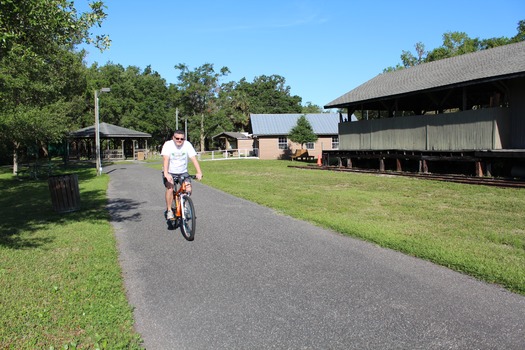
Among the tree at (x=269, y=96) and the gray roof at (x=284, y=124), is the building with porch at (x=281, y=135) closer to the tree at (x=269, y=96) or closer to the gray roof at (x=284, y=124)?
the gray roof at (x=284, y=124)

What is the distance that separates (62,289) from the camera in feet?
14.8

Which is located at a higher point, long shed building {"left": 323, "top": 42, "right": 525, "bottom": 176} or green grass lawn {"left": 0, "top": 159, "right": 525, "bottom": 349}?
long shed building {"left": 323, "top": 42, "right": 525, "bottom": 176}

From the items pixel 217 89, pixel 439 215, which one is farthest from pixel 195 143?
pixel 439 215

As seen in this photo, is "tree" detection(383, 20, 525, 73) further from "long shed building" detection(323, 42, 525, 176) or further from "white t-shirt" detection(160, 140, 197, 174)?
"white t-shirt" detection(160, 140, 197, 174)


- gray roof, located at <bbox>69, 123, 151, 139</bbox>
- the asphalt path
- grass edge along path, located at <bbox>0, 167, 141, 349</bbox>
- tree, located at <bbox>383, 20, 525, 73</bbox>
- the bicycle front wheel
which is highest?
tree, located at <bbox>383, 20, 525, 73</bbox>

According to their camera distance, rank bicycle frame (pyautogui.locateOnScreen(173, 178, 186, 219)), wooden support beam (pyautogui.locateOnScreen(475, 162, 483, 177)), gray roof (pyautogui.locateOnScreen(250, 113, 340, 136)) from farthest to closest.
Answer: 1. gray roof (pyautogui.locateOnScreen(250, 113, 340, 136))
2. wooden support beam (pyautogui.locateOnScreen(475, 162, 483, 177))
3. bicycle frame (pyautogui.locateOnScreen(173, 178, 186, 219))

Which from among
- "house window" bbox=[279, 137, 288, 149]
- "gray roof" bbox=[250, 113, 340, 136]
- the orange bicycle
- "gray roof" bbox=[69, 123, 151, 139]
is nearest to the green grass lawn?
the orange bicycle

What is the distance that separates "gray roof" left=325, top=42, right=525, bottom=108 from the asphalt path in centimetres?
1302

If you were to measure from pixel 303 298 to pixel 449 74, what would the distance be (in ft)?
60.5

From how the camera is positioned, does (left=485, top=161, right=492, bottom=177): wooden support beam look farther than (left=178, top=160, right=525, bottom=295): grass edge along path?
Yes

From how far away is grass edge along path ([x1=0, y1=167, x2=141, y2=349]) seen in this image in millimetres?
3412

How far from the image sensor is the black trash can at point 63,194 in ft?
32.7

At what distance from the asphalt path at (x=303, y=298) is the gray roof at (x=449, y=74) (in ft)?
42.7

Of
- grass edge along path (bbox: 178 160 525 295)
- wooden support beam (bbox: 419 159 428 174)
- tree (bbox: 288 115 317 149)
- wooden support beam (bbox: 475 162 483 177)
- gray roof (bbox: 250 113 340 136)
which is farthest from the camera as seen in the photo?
gray roof (bbox: 250 113 340 136)
